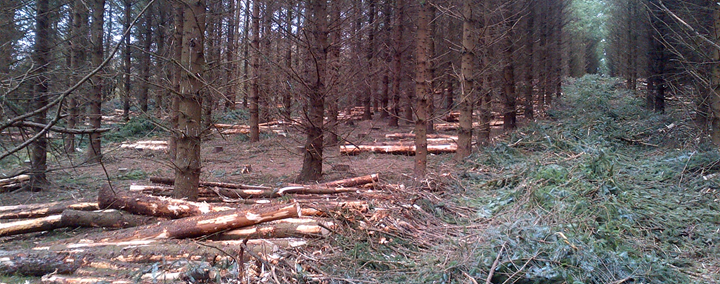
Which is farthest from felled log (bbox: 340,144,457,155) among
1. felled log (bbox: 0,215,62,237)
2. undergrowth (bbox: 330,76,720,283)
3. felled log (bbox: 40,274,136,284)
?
felled log (bbox: 40,274,136,284)

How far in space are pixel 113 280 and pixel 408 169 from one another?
7156 mm

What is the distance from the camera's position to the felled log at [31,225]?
546cm

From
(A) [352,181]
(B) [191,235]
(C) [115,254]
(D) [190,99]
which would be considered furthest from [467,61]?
(C) [115,254]

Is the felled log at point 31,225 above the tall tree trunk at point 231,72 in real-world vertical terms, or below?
below

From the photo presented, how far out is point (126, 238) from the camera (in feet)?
16.1

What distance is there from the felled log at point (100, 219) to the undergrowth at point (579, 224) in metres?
2.85

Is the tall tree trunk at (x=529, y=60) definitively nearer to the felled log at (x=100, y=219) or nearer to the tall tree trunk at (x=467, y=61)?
the tall tree trunk at (x=467, y=61)

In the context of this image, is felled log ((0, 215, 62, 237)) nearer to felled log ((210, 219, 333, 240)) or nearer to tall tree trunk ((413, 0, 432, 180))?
felled log ((210, 219, 333, 240))

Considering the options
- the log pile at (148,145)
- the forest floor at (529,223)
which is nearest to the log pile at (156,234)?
the forest floor at (529,223)

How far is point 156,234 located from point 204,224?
1.61ft

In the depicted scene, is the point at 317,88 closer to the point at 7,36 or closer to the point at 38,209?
the point at 38,209

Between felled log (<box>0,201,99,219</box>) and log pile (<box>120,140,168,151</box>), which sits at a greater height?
log pile (<box>120,140,168,151</box>)

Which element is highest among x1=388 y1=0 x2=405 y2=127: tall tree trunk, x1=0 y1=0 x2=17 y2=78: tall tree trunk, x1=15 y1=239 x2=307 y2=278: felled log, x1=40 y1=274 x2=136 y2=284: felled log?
x1=388 y1=0 x2=405 y2=127: tall tree trunk

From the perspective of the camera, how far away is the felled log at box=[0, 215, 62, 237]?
17.9ft
